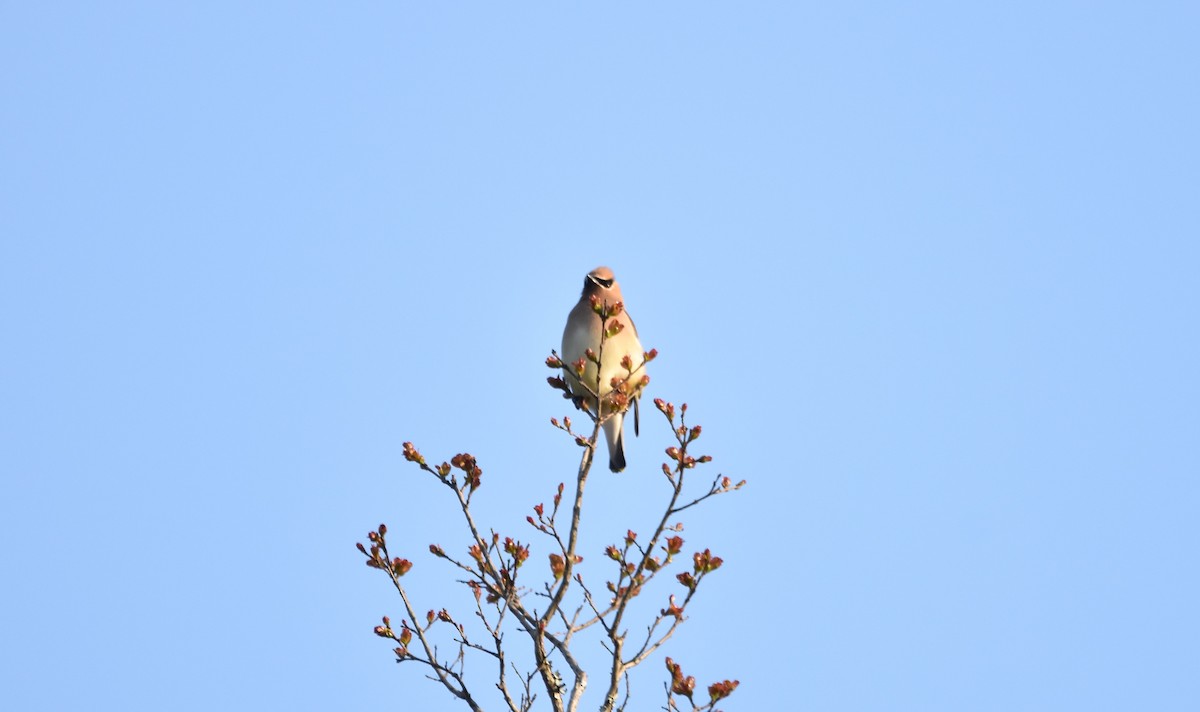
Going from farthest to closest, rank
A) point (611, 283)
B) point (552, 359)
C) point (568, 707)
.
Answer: point (611, 283)
point (552, 359)
point (568, 707)

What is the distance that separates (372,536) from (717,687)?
1353mm

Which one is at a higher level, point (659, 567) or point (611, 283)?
point (611, 283)

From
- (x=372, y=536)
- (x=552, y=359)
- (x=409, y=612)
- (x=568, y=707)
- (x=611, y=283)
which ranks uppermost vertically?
(x=611, y=283)

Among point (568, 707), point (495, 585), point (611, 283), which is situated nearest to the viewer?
point (568, 707)

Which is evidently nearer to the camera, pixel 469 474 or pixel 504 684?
pixel 504 684

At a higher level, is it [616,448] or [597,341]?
[616,448]

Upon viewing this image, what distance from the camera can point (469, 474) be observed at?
5.11 m

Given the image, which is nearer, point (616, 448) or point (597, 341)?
point (597, 341)

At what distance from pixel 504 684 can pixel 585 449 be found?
91cm

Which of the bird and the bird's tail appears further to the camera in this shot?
the bird's tail

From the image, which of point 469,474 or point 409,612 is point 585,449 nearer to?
point 469,474

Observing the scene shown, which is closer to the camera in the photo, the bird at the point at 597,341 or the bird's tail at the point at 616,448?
the bird at the point at 597,341

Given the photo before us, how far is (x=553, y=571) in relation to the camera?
16.5 feet

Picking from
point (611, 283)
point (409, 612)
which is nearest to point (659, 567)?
point (409, 612)
